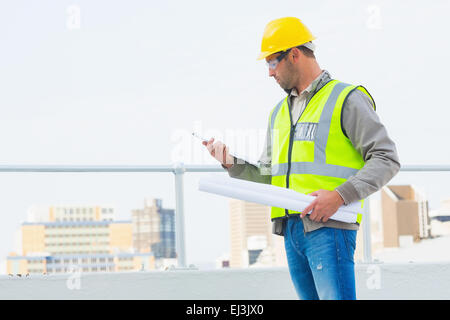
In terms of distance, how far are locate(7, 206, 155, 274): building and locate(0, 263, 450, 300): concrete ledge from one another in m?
160

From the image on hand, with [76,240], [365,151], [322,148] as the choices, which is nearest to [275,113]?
[322,148]

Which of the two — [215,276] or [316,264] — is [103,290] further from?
[316,264]

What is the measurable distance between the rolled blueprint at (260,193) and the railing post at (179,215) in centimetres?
243

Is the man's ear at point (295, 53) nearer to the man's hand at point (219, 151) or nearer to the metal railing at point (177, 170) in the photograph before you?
the man's hand at point (219, 151)

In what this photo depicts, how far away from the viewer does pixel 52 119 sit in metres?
136

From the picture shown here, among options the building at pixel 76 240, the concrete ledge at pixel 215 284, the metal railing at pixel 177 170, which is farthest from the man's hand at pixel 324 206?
the building at pixel 76 240

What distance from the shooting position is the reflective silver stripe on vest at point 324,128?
280 centimetres

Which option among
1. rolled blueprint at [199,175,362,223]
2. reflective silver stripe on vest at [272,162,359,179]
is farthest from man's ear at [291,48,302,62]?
rolled blueprint at [199,175,362,223]

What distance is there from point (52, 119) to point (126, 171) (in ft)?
439

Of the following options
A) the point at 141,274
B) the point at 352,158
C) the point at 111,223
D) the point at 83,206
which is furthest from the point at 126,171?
the point at 83,206

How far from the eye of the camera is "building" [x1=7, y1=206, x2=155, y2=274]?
166 metres

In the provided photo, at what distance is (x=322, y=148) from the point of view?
2.82 metres

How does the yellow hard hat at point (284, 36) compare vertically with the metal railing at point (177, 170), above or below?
above

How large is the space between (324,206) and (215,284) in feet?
7.79
